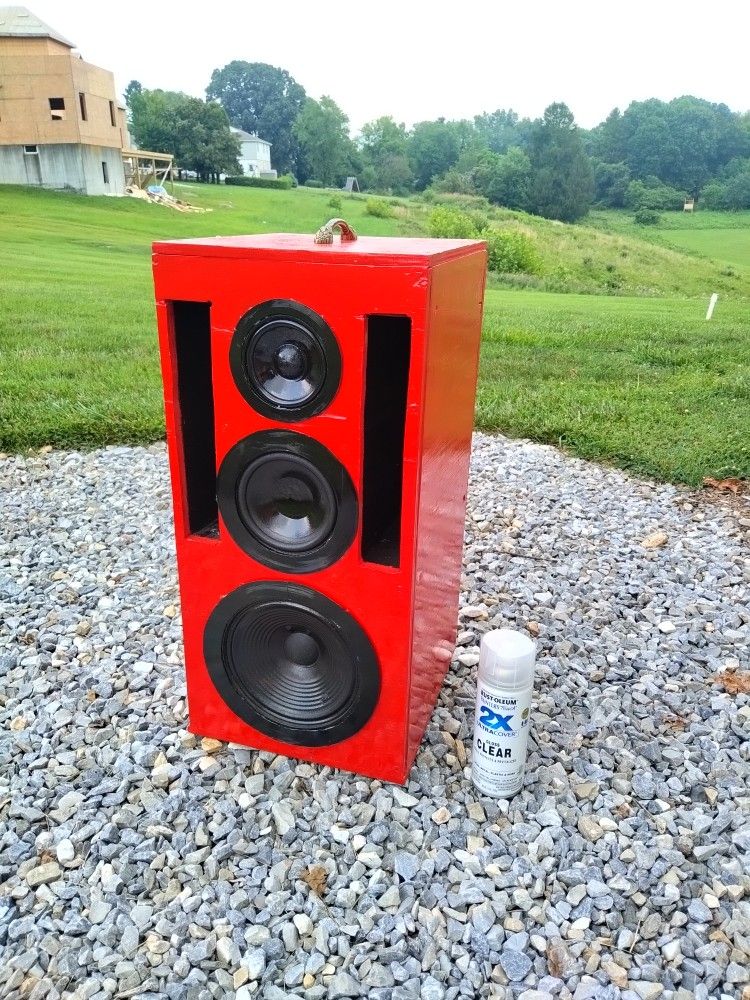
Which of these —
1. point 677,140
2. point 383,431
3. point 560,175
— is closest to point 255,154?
point 560,175

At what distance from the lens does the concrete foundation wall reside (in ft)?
64.5

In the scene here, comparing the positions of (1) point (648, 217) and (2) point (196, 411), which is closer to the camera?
(2) point (196, 411)

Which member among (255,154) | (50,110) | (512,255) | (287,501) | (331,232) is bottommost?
(512,255)

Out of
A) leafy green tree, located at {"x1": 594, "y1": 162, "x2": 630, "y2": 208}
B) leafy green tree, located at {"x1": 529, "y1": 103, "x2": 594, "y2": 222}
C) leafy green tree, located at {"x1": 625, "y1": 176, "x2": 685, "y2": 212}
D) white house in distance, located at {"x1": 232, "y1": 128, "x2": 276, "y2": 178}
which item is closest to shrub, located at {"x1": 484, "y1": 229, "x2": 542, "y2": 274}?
leafy green tree, located at {"x1": 625, "y1": 176, "x2": 685, "y2": 212}

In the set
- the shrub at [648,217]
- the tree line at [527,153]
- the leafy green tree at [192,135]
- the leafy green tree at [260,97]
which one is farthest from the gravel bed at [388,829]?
the leafy green tree at [260,97]

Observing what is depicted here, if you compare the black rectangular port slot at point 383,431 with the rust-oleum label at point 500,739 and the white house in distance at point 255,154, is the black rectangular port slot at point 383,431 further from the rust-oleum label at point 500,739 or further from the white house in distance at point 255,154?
the white house in distance at point 255,154

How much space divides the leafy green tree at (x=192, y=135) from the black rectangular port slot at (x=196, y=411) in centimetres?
3179

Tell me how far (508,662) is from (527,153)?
121 ft

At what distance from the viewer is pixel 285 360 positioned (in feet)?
5.30

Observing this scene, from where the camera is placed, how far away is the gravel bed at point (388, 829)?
5.05ft

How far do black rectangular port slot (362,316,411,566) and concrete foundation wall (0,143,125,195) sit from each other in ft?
70.7

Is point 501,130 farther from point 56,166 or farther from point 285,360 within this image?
point 285,360

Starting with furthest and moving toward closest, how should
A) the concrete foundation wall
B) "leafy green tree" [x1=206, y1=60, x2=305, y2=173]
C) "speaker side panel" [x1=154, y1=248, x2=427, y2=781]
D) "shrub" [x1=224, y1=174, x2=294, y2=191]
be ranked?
"leafy green tree" [x1=206, y1=60, x2=305, y2=173] → "shrub" [x1=224, y1=174, x2=294, y2=191] → the concrete foundation wall → "speaker side panel" [x1=154, y1=248, x2=427, y2=781]

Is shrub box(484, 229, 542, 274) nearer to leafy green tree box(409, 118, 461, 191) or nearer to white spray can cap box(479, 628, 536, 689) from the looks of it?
white spray can cap box(479, 628, 536, 689)
